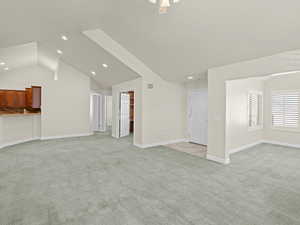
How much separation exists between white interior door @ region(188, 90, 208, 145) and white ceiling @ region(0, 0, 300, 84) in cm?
156

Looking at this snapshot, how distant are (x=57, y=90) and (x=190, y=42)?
580 cm

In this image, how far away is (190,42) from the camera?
3.24 meters

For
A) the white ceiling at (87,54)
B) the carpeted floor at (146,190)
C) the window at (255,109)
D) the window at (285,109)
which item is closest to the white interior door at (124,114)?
the white ceiling at (87,54)

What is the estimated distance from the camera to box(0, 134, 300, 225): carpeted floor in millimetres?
1882

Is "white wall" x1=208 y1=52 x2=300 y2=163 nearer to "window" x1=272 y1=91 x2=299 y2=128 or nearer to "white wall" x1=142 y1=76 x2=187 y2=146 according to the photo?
"white wall" x1=142 y1=76 x2=187 y2=146

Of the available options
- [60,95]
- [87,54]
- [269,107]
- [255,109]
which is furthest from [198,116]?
[60,95]

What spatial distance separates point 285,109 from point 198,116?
3109 mm

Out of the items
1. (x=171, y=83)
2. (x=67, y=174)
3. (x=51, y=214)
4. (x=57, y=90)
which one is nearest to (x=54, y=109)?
(x=57, y=90)

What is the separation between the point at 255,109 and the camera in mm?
5723

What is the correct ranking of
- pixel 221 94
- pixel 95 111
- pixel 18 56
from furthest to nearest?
1. pixel 95 111
2. pixel 18 56
3. pixel 221 94

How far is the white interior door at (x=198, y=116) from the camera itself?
5.57 m

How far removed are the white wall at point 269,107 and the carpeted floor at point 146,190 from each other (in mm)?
1500

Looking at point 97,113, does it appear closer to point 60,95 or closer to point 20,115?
point 60,95

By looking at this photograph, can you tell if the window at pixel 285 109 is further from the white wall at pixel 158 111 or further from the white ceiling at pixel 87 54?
the white ceiling at pixel 87 54
